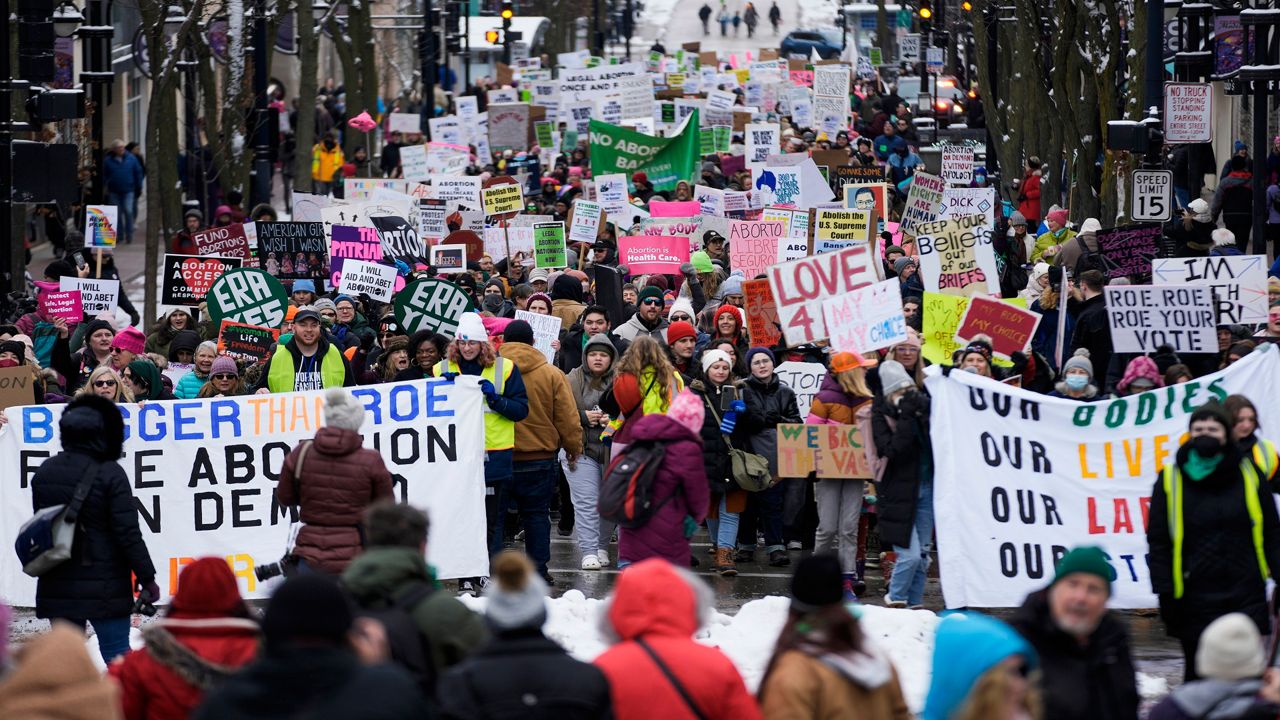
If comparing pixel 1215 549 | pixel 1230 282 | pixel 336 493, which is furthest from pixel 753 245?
pixel 1215 549

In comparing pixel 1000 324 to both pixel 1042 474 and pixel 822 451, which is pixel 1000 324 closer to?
pixel 822 451

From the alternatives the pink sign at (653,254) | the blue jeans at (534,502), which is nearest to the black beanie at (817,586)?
the blue jeans at (534,502)

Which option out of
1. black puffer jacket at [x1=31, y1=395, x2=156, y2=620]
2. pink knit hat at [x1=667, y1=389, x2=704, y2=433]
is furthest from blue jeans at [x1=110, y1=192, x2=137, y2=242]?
black puffer jacket at [x1=31, y1=395, x2=156, y2=620]

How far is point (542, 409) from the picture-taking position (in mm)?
11836

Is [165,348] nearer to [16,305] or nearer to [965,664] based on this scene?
[16,305]

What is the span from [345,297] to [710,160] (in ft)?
59.4

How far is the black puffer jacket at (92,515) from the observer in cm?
841

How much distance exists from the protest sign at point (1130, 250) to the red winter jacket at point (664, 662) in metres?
11.2

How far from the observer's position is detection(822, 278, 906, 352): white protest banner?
11625 mm

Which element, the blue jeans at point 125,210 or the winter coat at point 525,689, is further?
the blue jeans at point 125,210

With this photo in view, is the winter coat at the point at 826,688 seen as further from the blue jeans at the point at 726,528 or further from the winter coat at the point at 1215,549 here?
the blue jeans at the point at 726,528

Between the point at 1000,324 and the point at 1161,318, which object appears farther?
the point at 1161,318

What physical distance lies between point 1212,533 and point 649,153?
21839mm

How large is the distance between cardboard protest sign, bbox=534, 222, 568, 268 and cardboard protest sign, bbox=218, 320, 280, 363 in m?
6.18
